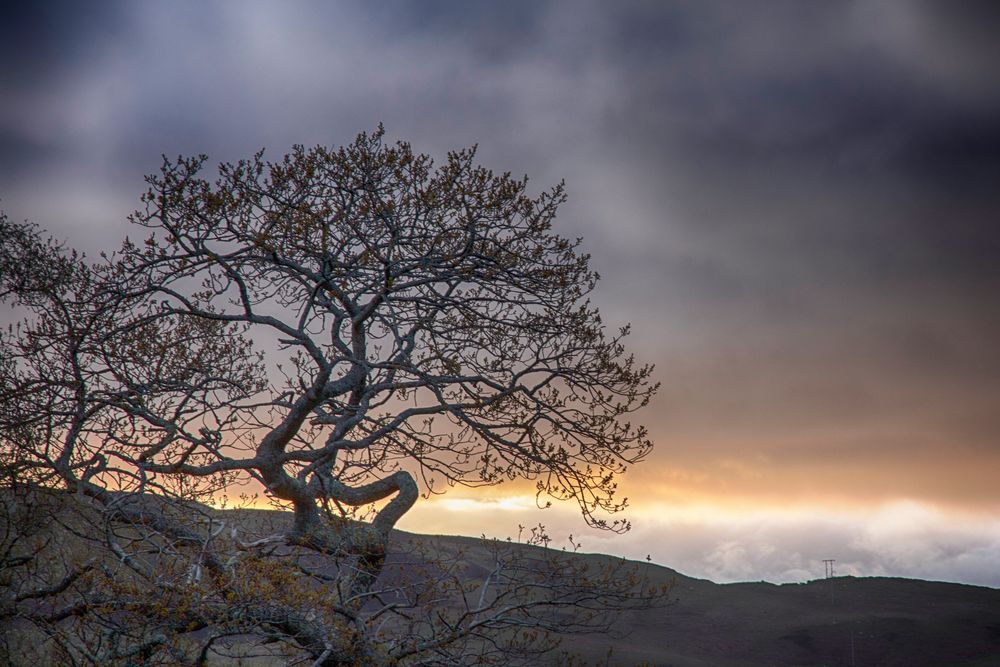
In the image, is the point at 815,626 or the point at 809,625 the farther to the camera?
A: the point at 809,625

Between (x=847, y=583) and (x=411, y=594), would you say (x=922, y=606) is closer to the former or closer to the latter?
(x=847, y=583)

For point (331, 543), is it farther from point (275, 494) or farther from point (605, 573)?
point (605, 573)

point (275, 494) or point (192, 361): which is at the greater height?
point (192, 361)

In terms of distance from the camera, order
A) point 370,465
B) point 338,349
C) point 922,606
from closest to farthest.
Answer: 1. point 370,465
2. point 338,349
3. point 922,606

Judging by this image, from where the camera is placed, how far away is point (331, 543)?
12617 millimetres

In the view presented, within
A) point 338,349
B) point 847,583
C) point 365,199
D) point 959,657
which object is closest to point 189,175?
point 365,199

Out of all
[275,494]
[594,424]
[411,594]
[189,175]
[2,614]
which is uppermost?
[189,175]

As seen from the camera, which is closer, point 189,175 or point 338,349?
point 189,175

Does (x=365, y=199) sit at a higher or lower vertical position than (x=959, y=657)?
higher

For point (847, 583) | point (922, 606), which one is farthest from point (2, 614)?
point (847, 583)

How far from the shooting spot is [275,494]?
39.7ft

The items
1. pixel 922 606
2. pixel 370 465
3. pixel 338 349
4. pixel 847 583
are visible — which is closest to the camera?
pixel 370 465

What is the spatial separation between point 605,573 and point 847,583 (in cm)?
4742

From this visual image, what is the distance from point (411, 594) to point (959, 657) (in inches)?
1406
